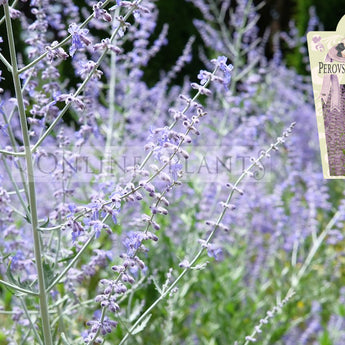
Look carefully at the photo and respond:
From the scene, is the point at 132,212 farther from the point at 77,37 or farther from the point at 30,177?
the point at 77,37

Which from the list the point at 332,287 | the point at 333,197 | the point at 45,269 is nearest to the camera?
the point at 45,269

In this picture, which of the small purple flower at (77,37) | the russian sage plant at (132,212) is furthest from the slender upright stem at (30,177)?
the small purple flower at (77,37)

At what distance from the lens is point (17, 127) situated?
548 centimetres

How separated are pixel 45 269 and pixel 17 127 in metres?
4.02

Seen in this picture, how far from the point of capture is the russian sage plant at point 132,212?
1572mm

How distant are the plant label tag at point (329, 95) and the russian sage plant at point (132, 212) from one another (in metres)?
0.17

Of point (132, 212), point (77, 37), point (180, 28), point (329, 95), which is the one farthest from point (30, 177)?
point (180, 28)

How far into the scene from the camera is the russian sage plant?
1572 millimetres

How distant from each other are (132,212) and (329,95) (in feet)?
8.70

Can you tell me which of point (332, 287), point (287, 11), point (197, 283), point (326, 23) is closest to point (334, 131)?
point (197, 283)

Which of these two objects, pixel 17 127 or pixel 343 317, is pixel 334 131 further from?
pixel 17 127

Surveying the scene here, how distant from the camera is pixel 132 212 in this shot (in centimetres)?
410

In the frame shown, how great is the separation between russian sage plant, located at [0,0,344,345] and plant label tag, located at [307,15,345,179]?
17cm

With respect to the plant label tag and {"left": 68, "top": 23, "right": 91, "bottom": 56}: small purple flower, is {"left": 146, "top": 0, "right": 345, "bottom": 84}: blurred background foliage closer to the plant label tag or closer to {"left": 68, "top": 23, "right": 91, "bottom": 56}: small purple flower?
the plant label tag
